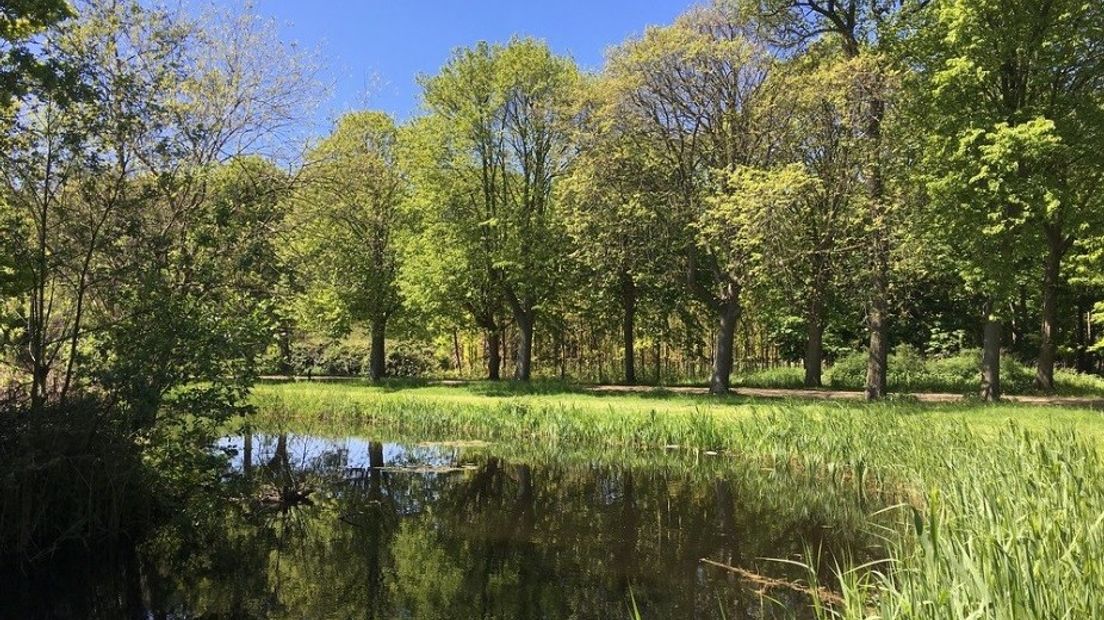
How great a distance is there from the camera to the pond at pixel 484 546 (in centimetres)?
680

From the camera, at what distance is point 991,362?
62.0 feet

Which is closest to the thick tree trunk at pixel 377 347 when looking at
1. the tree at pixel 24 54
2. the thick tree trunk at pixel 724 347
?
the thick tree trunk at pixel 724 347

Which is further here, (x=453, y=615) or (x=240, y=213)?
(x=240, y=213)

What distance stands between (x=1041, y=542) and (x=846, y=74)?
17164mm

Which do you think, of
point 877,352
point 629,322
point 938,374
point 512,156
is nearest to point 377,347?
point 512,156

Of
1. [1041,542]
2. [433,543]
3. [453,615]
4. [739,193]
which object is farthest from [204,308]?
[739,193]

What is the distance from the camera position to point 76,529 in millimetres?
7867

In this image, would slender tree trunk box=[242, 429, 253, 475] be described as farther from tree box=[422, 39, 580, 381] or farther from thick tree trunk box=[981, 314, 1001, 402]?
thick tree trunk box=[981, 314, 1001, 402]

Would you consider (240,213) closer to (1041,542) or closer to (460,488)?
(460,488)

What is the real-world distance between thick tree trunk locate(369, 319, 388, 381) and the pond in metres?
16.2

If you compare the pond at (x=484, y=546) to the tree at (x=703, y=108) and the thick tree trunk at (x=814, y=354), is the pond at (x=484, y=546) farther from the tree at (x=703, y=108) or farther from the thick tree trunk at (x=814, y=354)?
the thick tree trunk at (x=814, y=354)

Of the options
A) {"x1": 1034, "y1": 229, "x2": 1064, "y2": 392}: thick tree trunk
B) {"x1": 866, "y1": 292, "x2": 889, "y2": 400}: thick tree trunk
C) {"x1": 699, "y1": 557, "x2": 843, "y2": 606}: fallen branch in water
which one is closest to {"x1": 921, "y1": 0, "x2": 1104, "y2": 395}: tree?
{"x1": 866, "y1": 292, "x2": 889, "y2": 400}: thick tree trunk

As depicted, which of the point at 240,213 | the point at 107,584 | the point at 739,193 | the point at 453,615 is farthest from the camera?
the point at 739,193

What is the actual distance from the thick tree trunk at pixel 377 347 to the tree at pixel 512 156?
515 centimetres
